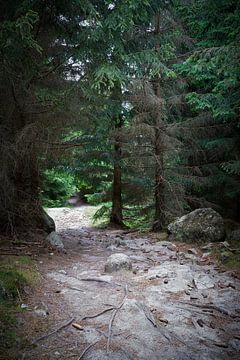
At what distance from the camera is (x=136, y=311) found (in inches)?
157

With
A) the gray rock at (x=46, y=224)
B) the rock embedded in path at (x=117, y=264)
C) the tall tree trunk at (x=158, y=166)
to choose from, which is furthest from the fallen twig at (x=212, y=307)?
the tall tree trunk at (x=158, y=166)

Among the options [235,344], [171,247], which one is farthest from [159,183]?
[235,344]

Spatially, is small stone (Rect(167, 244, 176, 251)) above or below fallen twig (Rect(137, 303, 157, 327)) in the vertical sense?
below

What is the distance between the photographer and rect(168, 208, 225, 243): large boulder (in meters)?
7.67

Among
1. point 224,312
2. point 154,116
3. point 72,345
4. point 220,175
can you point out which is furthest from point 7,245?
point 220,175

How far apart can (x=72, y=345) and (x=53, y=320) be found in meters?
0.62

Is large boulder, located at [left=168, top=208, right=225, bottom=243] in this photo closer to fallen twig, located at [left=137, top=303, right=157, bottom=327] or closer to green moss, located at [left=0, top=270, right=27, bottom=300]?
fallen twig, located at [left=137, top=303, right=157, bottom=327]

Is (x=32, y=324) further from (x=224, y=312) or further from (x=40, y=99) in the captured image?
(x=40, y=99)

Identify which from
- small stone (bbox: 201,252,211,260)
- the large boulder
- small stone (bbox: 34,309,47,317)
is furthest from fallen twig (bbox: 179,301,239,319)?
the large boulder

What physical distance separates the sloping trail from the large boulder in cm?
122

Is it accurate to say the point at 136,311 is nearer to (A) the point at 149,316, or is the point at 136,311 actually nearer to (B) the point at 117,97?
(A) the point at 149,316

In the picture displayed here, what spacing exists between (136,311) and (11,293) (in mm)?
1831

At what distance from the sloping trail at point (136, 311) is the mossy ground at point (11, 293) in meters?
0.16

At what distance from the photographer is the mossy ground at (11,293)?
2987 millimetres
